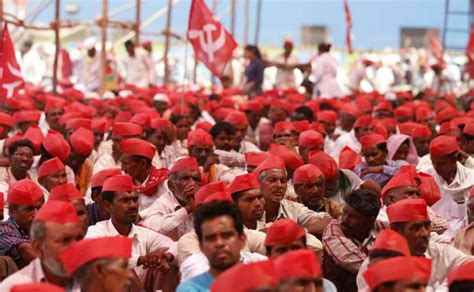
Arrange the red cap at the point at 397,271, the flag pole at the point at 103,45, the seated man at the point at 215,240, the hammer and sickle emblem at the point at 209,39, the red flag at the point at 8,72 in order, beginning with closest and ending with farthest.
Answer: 1. the red cap at the point at 397,271
2. the seated man at the point at 215,240
3. the red flag at the point at 8,72
4. the hammer and sickle emblem at the point at 209,39
5. the flag pole at the point at 103,45

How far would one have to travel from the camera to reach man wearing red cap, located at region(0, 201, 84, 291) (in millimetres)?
6156

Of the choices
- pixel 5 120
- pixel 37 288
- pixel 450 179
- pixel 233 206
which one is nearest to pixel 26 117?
pixel 5 120

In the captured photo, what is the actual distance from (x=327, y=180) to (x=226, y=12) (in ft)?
97.5

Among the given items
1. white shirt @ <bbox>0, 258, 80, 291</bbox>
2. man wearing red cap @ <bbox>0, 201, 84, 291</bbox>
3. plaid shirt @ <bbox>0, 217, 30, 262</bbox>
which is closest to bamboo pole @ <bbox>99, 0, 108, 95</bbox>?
plaid shirt @ <bbox>0, 217, 30, 262</bbox>

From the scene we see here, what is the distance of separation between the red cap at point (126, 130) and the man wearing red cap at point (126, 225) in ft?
12.5

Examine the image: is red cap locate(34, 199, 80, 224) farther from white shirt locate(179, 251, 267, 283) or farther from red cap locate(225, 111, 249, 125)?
red cap locate(225, 111, 249, 125)

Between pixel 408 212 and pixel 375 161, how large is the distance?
385cm

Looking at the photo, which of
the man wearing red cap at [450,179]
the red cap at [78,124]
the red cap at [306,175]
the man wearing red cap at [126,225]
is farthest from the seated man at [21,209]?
the red cap at [78,124]

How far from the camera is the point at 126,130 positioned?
40.0 feet

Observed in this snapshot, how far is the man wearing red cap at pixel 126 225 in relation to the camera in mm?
7965

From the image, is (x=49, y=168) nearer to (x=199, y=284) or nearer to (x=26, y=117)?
(x=199, y=284)

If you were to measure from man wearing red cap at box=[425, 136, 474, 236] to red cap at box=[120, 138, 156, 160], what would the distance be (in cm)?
219

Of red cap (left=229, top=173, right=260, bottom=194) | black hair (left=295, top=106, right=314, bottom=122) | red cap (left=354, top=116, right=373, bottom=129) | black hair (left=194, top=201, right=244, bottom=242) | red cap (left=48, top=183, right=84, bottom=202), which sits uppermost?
black hair (left=194, top=201, right=244, bottom=242)

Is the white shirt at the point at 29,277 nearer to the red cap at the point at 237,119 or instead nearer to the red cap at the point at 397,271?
the red cap at the point at 397,271
